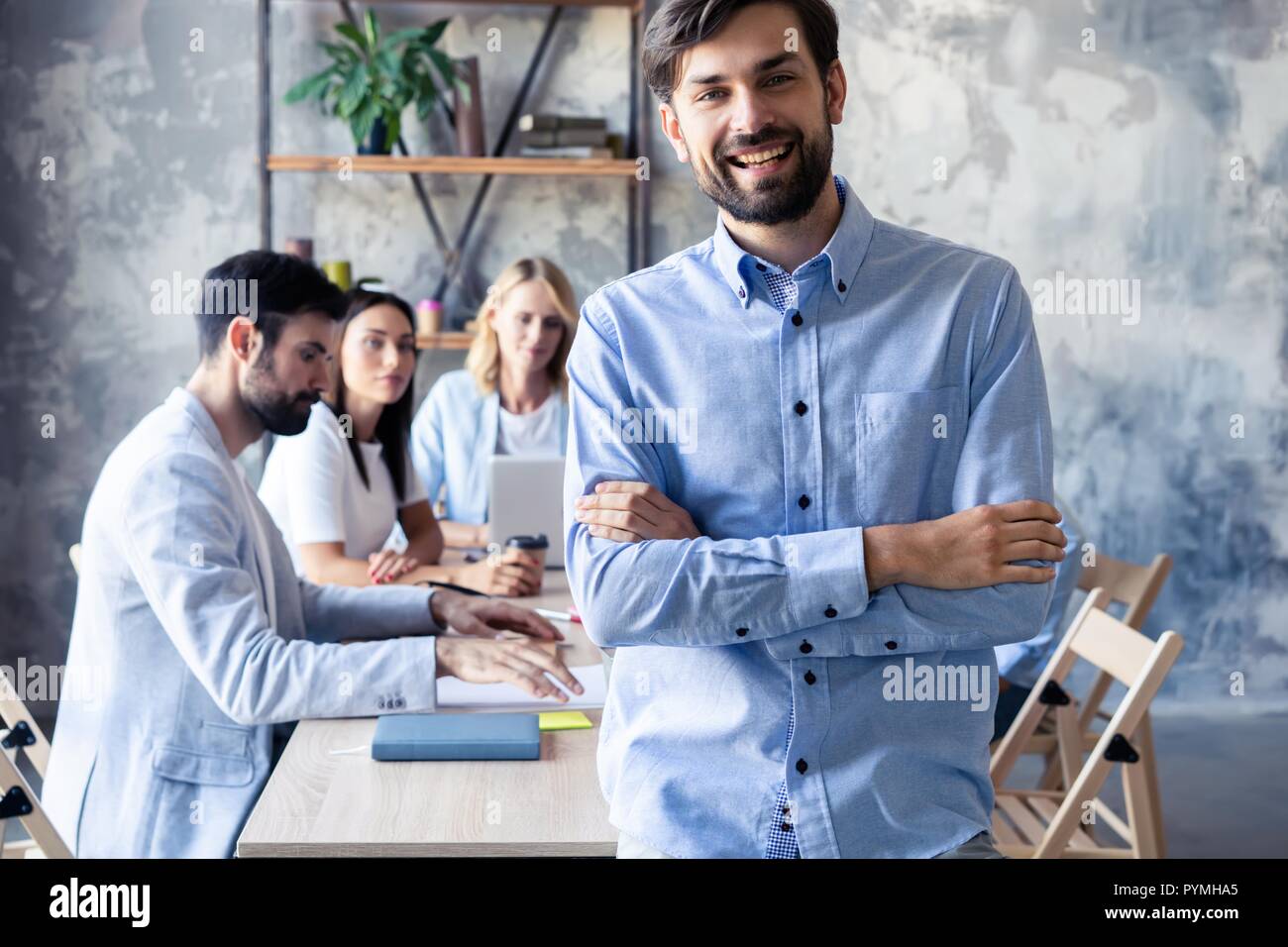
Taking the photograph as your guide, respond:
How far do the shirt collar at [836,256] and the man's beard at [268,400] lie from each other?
92 centimetres

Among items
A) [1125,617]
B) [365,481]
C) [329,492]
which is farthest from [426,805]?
[1125,617]

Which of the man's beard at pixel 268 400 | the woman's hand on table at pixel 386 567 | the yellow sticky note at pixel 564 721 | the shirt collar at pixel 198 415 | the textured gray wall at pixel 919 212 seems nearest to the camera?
the yellow sticky note at pixel 564 721

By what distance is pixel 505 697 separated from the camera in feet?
5.90

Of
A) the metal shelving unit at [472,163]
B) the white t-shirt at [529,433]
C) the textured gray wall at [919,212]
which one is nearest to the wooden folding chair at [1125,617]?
the white t-shirt at [529,433]

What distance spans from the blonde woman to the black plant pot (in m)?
0.81

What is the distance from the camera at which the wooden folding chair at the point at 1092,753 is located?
201cm

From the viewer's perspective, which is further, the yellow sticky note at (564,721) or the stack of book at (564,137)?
the stack of book at (564,137)

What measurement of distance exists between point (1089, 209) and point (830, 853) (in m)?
3.95

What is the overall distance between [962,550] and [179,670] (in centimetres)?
111

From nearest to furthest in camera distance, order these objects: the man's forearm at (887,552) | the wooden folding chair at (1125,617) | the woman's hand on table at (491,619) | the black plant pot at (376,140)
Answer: the man's forearm at (887,552), the woman's hand on table at (491,619), the wooden folding chair at (1125,617), the black plant pot at (376,140)

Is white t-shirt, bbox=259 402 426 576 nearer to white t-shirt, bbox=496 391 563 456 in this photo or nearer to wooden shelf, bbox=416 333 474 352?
white t-shirt, bbox=496 391 563 456

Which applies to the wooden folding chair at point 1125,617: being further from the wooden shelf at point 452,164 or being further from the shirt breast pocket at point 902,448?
the wooden shelf at point 452,164

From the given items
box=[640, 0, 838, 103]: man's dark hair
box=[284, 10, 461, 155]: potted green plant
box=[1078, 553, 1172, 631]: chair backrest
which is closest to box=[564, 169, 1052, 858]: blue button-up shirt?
box=[640, 0, 838, 103]: man's dark hair
